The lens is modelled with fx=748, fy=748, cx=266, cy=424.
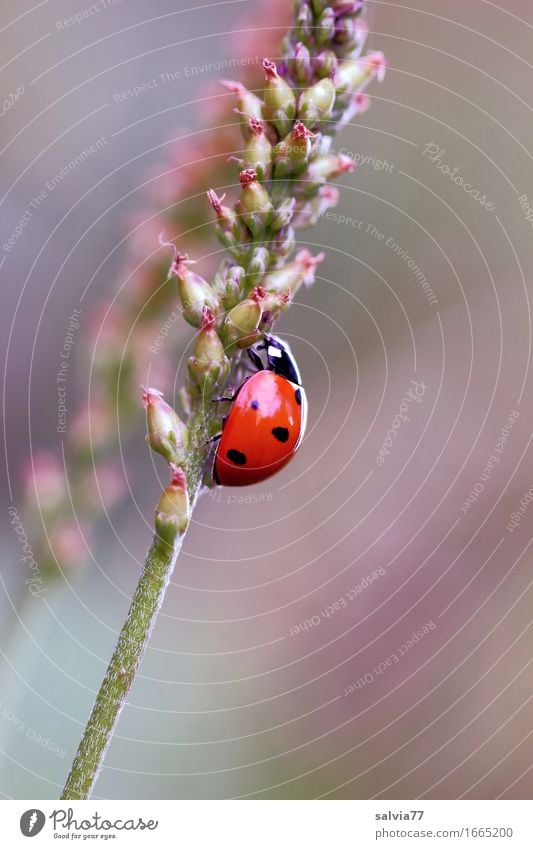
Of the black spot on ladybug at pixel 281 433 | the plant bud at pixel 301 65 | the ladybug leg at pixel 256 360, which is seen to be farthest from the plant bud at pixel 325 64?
Answer: the black spot on ladybug at pixel 281 433

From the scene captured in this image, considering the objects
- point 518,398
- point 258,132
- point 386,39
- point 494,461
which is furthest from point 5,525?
point 386,39

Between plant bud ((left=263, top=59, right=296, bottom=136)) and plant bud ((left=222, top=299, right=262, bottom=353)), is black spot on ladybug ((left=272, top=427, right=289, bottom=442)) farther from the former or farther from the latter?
plant bud ((left=263, top=59, right=296, bottom=136))

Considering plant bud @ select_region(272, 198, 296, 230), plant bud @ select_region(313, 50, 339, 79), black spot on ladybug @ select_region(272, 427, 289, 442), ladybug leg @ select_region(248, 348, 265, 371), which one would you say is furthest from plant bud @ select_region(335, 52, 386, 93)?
black spot on ladybug @ select_region(272, 427, 289, 442)

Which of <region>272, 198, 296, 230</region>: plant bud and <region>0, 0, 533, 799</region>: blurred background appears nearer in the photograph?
<region>272, 198, 296, 230</region>: plant bud

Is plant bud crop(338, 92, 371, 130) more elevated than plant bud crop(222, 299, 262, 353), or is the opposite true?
plant bud crop(338, 92, 371, 130)

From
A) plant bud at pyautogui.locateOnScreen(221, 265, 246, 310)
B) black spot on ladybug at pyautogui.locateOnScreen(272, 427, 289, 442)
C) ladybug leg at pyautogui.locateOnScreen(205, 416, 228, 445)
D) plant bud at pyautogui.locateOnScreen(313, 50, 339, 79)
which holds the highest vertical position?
plant bud at pyautogui.locateOnScreen(313, 50, 339, 79)
